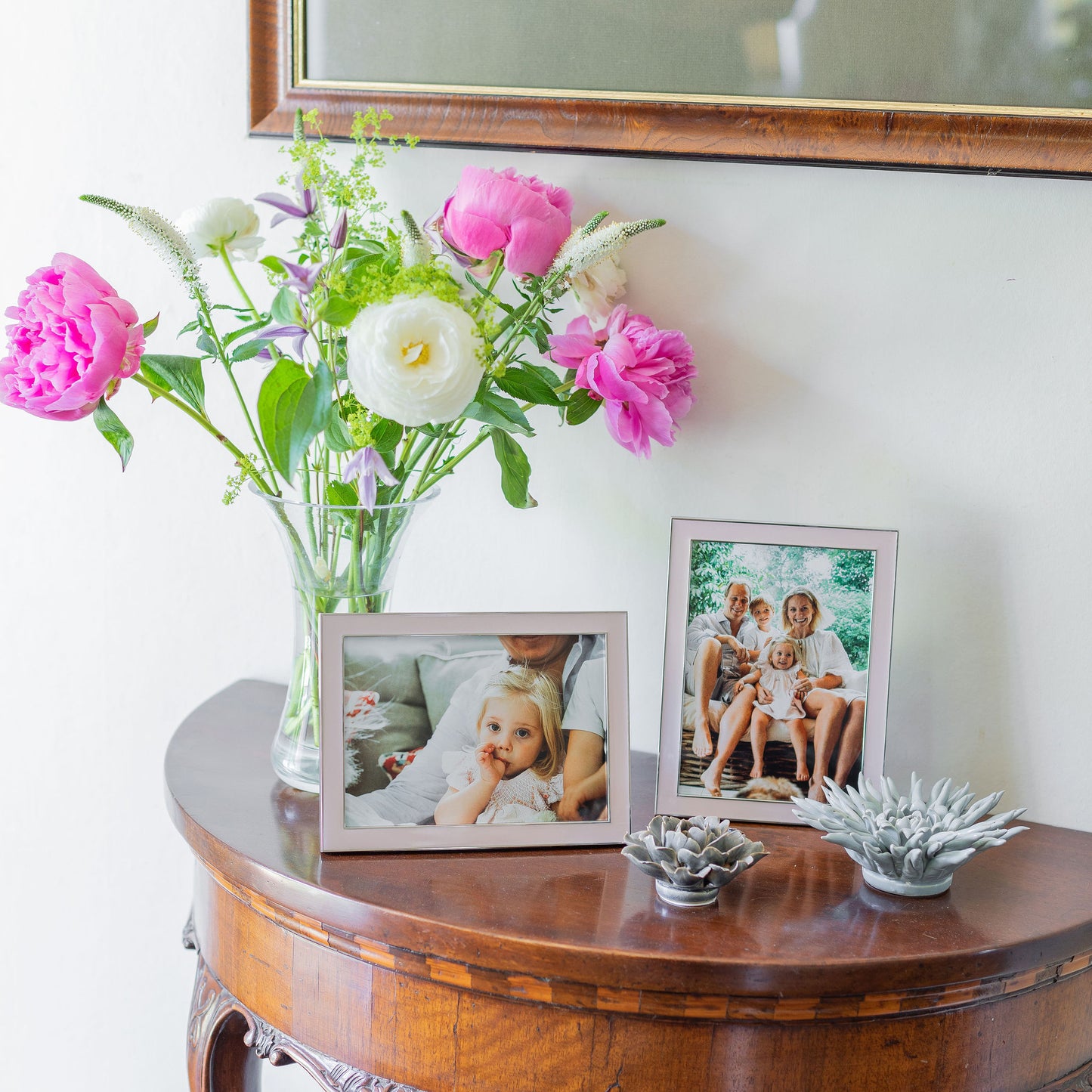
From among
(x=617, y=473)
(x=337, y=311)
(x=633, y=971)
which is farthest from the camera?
(x=617, y=473)

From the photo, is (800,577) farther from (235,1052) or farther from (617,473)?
(235,1052)

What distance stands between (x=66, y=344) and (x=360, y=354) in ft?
0.80

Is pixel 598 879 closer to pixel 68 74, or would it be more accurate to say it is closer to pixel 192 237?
pixel 192 237

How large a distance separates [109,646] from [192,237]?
546 millimetres

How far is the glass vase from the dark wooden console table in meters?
0.08

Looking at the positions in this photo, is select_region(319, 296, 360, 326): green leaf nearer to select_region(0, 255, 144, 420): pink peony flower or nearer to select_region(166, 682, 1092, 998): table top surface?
select_region(0, 255, 144, 420): pink peony flower

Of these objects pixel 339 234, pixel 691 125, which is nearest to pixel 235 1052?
pixel 339 234

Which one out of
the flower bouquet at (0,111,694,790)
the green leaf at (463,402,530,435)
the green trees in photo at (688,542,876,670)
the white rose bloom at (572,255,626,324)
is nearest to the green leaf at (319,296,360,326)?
the flower bouquet at (0,111,694,790)

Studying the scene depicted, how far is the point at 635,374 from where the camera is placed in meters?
0.87

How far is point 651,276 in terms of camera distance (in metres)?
0.98

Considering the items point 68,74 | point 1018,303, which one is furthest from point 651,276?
point 68,74

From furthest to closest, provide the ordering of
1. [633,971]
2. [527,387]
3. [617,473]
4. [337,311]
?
1. [617,473]
2. [527,387]
3. [337,311]
4. [633,971]

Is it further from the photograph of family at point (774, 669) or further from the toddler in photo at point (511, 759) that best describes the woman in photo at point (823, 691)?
the toddler in photo at point (511, 759)

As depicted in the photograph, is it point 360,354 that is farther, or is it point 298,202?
point 298,202
